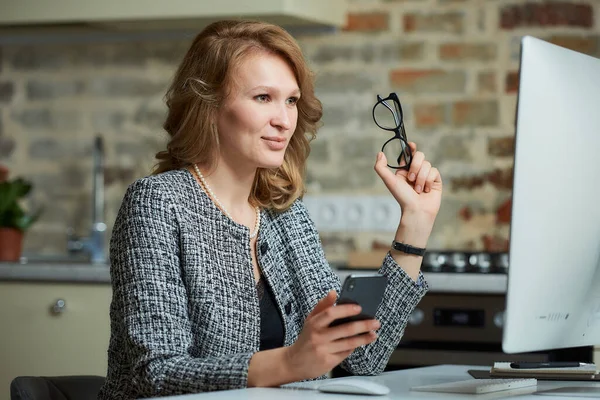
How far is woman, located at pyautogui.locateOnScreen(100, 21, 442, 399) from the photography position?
168 cm

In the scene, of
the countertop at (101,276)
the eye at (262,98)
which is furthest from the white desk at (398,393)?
the countertop at (101,276)

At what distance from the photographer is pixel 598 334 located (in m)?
1.53

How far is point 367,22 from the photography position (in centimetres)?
366

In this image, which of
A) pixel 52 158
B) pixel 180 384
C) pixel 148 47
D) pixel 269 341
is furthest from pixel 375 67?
pixel 180 384

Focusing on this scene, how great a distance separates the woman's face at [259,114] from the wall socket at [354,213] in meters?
1.62

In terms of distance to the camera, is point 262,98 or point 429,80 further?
point 429,80

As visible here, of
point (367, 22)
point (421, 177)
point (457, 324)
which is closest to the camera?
point (421, 177)

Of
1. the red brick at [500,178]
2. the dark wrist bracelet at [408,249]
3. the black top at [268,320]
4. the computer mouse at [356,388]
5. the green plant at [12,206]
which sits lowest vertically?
the computer mouse at [356,388]

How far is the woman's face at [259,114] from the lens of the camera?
1968 millimetres

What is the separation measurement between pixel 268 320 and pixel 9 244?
1.81m

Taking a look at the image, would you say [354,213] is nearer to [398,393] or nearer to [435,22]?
[435,22]

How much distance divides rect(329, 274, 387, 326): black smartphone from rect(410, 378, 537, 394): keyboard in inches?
7.0

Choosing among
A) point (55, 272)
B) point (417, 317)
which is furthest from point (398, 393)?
point (55, 272)

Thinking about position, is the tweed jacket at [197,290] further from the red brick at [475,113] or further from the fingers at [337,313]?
the red brick at [475,113]
